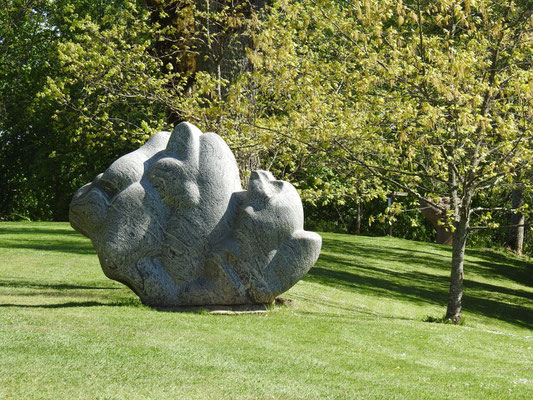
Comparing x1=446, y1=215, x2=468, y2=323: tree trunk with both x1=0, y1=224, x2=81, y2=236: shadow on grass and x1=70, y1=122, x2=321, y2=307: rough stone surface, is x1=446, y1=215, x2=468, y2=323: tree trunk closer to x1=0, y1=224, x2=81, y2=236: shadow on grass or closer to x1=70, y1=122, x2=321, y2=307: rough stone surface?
x1=70, y1=122, x2=321, y2=307: rough stone surface

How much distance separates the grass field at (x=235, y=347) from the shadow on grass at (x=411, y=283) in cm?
71

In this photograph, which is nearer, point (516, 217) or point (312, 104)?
point (312, 104)

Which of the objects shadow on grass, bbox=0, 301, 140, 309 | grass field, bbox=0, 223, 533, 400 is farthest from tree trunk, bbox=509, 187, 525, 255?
shadow on grass, bbox=0, 301, 140, 309

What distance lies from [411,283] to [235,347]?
41.3 feet

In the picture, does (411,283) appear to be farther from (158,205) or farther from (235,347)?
(235,347)

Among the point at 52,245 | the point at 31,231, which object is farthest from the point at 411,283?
the point at 31,231

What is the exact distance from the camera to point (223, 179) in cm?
1148

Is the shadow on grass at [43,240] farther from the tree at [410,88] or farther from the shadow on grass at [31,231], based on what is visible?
the tree at [410,88]

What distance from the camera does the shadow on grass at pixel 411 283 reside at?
59.4ft

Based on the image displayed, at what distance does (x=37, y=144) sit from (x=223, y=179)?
84.8ft

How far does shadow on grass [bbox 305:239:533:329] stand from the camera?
59.4ft

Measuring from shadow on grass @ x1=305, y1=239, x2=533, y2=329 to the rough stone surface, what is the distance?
6349mm

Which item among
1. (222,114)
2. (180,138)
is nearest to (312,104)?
(222,114)

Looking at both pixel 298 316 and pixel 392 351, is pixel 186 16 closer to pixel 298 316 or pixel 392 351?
pixel 298 316
